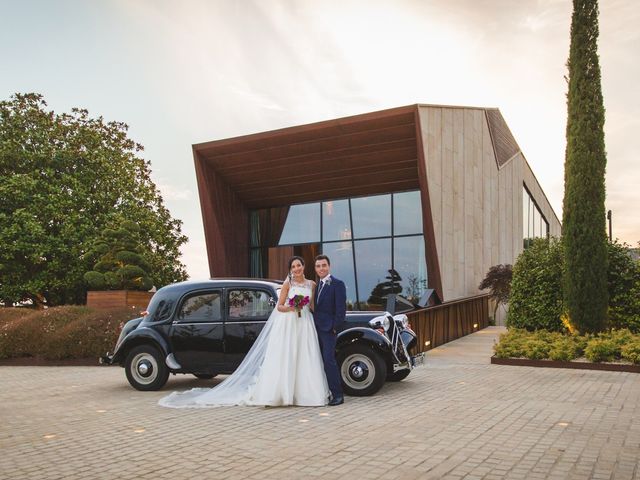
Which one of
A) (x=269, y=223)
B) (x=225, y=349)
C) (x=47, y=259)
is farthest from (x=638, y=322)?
(x=47, y=259)

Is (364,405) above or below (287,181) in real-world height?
below

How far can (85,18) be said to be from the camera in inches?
562

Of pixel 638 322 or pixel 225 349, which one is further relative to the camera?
pixel 638 322

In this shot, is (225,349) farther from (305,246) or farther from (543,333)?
(305,246)

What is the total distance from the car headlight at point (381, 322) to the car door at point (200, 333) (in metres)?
2.30

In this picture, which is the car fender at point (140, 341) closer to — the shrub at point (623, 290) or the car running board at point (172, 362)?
the car running board at point (172, 362)

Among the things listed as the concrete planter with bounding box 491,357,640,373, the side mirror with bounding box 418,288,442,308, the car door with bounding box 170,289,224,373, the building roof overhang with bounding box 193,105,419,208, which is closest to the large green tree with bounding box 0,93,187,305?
the building roof overhang with bounding box 193,105,419,208

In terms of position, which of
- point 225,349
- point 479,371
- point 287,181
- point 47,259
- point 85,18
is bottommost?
point 479,371

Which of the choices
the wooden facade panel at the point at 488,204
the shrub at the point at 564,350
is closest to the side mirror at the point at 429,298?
the wooden facade panel at the point at 488,204

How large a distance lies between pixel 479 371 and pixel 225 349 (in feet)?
17.1

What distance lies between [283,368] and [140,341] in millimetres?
2918

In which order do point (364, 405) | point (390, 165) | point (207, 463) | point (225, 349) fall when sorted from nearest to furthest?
point (207, 463)
point (364, 405)
point (225, 349)
point (390, 165)

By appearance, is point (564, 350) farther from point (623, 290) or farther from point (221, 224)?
point (221, 224)

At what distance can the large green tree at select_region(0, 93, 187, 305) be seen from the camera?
25.8 m
